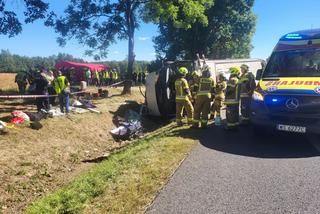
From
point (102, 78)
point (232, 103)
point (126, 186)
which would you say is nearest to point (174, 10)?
point (232, 103)

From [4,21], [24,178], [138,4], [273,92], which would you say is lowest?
[24,178]

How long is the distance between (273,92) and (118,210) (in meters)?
4.79

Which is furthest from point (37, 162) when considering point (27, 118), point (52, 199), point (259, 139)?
point (259, 139)

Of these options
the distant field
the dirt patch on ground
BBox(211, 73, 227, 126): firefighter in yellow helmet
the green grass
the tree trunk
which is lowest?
the dirt patch on ground

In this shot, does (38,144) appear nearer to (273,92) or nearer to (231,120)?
(231,120)

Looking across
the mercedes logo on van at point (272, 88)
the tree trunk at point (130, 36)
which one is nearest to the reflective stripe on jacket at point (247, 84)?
the mercedes logo on van at point (272, 88)

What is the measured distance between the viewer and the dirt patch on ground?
9.19m

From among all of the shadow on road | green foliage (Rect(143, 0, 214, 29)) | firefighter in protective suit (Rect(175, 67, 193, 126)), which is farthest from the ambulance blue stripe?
green foliage (Rect(143, 0, 214, 29))

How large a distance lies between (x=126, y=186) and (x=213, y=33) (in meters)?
37.8

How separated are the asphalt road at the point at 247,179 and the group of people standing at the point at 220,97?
1.62 meters

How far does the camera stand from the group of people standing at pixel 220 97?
10.6m

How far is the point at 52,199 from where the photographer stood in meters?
7.34

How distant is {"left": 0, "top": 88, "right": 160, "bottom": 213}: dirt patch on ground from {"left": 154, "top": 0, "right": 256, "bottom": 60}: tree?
27071 mm

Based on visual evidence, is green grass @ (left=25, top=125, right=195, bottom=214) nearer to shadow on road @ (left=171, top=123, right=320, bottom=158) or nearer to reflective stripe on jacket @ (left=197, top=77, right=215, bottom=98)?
shadow on road @ (left=171, top=123, right=320, bottom=158)
